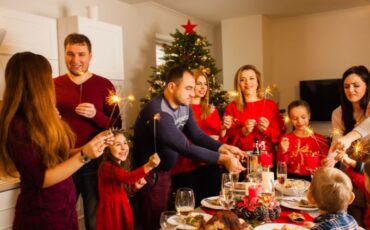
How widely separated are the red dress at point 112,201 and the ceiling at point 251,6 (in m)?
3.36

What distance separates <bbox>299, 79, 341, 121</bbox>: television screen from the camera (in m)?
5.74

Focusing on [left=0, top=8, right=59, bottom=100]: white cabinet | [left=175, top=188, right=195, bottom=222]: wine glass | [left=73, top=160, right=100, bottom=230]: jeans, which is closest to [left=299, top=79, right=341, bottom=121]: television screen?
[left=0, top=8, right=59, bottom=100]: white cabinet

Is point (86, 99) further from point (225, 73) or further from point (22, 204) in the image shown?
point (225, 73)

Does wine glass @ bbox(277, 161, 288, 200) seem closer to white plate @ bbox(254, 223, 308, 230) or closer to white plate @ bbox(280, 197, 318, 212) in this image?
white plate @ bbox(280, 197, 318, 212)

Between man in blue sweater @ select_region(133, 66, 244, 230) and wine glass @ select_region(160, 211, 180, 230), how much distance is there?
0.70 meters

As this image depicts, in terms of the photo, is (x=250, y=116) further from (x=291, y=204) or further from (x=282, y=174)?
(x=291, y=204)

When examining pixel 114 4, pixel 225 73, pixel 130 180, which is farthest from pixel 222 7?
pixel 130 180

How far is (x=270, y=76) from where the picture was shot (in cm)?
623

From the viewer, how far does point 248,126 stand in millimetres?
3018

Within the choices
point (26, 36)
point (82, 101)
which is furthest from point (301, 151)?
point (26, 36)

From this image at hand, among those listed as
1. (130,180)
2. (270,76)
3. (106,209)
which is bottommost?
(106,209)

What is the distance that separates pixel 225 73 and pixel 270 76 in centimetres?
78

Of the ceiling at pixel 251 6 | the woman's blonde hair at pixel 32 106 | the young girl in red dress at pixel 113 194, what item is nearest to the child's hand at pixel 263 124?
the young girl in red dress at pixel 113 194

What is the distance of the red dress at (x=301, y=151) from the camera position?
274 centimetres
